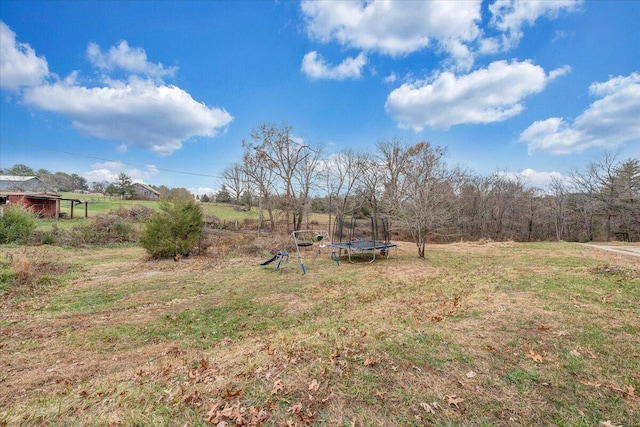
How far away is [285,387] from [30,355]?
3.75 m

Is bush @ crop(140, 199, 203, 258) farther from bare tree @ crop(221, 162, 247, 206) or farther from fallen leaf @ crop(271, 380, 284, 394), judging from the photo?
bare tree @ crop(221, 162, 247, 206)

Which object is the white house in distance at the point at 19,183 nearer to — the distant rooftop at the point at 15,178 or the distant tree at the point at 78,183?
the distant rooftop at the point at 15,178

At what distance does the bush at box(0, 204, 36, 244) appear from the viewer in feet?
40.7

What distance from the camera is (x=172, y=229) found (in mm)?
11023

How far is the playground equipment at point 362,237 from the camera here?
10578 mm

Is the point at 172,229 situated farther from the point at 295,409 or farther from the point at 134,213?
the point at 134,213

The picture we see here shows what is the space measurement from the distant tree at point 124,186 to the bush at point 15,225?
31.1 m

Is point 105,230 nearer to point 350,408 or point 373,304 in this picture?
point 373,304

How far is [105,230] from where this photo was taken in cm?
1602

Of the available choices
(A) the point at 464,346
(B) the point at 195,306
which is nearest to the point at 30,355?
(B) the point at 195,306

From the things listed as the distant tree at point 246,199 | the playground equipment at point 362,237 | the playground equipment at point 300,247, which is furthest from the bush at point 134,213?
the playground equipment at point 362,237

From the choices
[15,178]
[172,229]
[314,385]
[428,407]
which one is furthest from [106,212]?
[428,407]

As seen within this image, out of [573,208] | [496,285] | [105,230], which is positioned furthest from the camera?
[573,208]

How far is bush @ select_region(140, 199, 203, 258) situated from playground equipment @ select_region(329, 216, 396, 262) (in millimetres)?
6049
